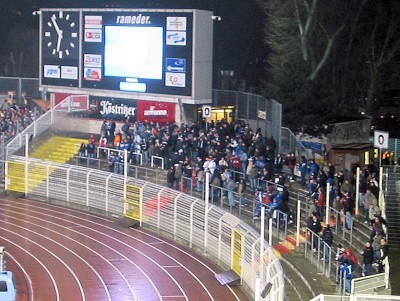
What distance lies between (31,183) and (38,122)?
3.40 m

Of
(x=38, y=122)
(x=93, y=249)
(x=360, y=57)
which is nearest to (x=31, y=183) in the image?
(x=38, y=122)

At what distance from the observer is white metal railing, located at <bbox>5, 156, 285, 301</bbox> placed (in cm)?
2086

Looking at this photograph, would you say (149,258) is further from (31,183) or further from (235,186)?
(31,183)

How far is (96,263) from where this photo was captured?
24.9 meters

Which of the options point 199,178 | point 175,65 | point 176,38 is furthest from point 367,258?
point 176,38

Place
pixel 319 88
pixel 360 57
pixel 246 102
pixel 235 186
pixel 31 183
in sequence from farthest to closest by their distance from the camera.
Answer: pixel 360 57 → pixel 319 88 → pixel 246 102 → pixel 31 183 → pixel 235 186

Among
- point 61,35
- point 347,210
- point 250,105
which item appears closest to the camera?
point 347,210

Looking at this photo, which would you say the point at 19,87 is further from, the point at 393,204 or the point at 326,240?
the point at 326,240

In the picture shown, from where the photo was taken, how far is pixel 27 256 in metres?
25.6

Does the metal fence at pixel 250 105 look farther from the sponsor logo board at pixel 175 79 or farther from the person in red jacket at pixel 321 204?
the person in red jacket at pixel 321 204

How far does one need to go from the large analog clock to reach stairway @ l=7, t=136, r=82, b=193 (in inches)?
140

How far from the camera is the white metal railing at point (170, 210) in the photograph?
2086 centimetres

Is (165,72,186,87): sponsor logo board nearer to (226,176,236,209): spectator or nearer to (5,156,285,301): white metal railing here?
(5,156,285,301): white metal railing

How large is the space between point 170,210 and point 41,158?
948cm
